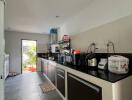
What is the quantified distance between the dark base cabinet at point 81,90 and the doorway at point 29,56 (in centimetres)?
475

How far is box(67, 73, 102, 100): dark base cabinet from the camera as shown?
52.9 inches

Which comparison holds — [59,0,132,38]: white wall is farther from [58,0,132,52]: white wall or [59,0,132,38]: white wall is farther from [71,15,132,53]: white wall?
[71,15,132,53]: white wall

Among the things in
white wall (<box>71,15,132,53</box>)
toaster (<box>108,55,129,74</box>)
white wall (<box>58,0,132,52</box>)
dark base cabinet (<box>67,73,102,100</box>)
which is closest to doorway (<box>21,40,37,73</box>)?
white wall (<box>58,0,132,52</box>)

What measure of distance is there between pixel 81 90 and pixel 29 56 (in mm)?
5327

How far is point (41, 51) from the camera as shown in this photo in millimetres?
6617

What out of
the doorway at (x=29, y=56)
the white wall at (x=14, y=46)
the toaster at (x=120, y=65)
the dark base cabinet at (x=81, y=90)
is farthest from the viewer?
the doorway at (x=29, y=56)

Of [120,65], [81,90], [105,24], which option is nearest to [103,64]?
[120,65]

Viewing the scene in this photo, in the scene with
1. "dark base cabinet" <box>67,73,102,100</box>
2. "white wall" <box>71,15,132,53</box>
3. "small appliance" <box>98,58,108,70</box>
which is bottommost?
"dark base cabinet" <box>67,73,102,100</box>

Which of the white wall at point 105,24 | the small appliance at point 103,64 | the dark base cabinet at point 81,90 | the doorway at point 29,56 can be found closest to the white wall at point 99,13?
the white wall at point 105,24

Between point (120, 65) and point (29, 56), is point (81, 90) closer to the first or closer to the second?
point (120, 65)

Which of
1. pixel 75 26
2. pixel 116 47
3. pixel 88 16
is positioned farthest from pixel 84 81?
pixel 75 26

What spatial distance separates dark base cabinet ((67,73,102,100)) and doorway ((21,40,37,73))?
4.75m

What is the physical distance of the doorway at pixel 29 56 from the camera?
6.24m

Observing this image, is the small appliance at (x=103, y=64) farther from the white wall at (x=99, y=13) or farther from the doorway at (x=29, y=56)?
the doorway at (x=29, y=56)
